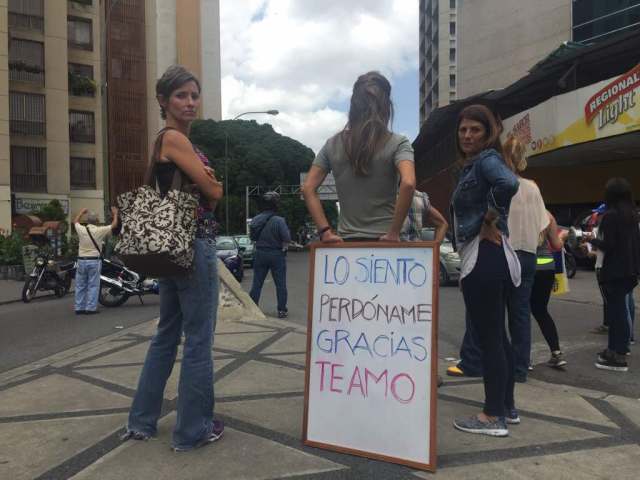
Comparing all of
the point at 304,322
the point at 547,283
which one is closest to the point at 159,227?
the point at 547,283

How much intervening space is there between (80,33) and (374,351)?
124 ft

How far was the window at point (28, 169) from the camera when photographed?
31.0 meters

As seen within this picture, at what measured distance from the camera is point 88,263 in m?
9.22

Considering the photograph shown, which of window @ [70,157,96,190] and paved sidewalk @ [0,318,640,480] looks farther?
window @ [70,157,96,190]

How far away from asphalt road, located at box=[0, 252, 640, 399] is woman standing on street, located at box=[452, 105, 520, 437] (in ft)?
5.36

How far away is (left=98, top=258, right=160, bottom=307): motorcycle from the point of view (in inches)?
407

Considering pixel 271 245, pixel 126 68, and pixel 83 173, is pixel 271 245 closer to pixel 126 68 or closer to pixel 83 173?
pixel 83 173

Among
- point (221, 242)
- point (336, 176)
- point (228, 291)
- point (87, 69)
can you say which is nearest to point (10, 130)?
point (87, 69)

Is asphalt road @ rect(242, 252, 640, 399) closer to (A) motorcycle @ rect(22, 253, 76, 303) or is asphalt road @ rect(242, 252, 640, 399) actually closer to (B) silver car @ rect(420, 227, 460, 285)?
(B) silver car @ rect(420, 227, 460, 285)

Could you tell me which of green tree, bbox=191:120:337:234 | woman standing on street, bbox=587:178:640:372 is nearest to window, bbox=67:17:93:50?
green tree, bbox=191:120:337:234

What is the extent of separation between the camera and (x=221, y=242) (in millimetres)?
19781

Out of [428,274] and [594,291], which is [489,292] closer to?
[428,274]

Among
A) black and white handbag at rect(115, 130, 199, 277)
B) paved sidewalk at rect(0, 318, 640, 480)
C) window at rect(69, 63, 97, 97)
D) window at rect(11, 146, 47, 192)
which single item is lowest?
paved sidewalk at rect(0, 318, 640, 480)

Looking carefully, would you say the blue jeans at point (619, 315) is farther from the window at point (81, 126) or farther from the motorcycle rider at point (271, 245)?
the window at point (81, 126)
